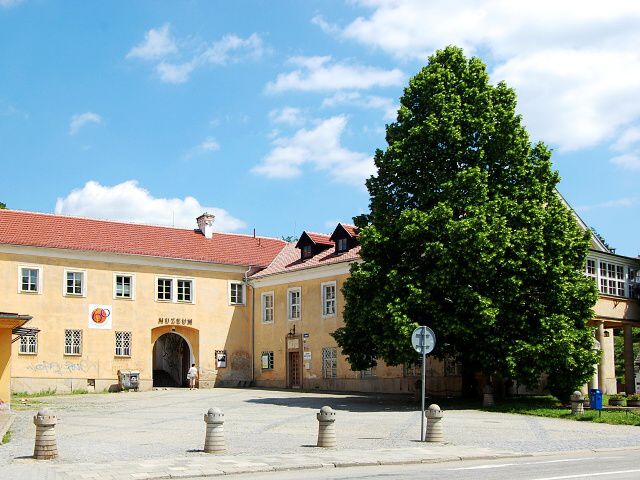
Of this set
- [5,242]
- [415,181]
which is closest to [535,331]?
[415,181]

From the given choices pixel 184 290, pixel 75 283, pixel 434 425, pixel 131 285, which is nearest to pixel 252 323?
pixel 184 290

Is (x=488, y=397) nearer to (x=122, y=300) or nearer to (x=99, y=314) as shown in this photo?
(x=122, y=300)

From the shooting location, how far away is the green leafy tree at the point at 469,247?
92.2 feet

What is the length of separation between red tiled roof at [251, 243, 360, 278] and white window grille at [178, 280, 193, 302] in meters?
3.86

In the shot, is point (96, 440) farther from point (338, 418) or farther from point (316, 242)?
point (316, 242)

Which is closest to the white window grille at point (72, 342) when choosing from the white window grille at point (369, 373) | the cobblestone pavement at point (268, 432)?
the cobblestone pavement at point (268, 432)

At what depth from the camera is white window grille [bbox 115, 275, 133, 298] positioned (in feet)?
141

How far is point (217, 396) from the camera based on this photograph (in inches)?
1463

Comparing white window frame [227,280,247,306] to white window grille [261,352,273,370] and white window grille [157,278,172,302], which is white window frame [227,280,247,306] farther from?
white window grille [157,278,172,302]

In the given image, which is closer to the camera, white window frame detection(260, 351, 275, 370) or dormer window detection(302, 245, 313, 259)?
dormer window detection(302, 245, 313, 259)

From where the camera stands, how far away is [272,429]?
22.3 metres

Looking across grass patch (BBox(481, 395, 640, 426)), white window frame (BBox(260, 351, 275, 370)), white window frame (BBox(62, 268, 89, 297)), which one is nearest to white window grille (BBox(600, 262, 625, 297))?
grass patch (BBox(481, 395, 640, 426))

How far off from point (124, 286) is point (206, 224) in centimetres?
741

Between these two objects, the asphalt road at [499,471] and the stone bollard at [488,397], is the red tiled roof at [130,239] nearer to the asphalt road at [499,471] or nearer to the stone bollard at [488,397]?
Answer: the stone bollard at [488,397]
